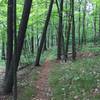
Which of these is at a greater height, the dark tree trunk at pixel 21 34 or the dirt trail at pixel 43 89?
the dark tree trunk at pixel 21 34

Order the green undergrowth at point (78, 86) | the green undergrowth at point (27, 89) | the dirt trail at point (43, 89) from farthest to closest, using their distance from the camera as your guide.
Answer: the green undergrowth at point (27, 89)
the dirt trail at point (43, 89)
the green undergrowth at point (78, 86)

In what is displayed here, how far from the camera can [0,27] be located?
33500mm

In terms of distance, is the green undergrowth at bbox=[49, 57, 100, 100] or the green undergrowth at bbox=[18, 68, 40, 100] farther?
the green undergrowth at bbox=[18, 68, 40, 100]

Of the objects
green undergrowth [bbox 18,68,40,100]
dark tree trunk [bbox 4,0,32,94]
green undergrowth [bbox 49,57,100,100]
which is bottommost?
green undergrowth [bbox 18,68,40,100]

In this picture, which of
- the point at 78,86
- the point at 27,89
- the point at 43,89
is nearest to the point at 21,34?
the point at 27,89

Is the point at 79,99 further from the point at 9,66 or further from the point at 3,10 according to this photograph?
the point at 3,10

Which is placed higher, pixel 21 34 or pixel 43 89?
pixel 21 34

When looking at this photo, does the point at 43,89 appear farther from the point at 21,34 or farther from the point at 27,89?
the point at 21,34

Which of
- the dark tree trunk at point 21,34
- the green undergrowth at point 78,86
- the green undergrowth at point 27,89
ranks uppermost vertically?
the dark tree trunk at point 21,34

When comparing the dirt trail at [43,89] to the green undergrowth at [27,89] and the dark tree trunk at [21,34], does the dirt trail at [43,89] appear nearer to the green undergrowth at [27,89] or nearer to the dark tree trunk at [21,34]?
the green undergrowth at [27,89]

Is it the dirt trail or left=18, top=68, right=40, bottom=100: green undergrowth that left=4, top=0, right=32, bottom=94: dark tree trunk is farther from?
the dirt trail

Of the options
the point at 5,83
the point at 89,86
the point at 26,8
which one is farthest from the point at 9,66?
the point at 89,86

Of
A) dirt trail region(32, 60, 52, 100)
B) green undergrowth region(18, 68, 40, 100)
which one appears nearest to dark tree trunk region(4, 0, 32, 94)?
green undergrowth region(18, 68, 40, 100)

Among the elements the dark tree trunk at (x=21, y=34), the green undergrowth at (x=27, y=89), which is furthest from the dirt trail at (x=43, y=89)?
the dark tree trunk at (x=21, y=34)
